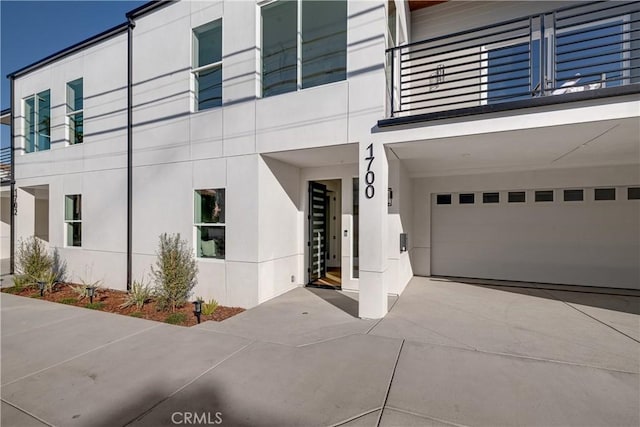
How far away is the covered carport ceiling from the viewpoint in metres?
4.18

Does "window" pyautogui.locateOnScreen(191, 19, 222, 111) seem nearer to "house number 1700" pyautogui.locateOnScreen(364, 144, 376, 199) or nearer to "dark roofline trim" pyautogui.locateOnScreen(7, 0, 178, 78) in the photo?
"dark roofline trim" pyautogui.locateOnScreen(7, 0, 178, 78)

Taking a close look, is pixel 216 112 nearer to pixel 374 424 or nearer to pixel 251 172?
pixel 251 172

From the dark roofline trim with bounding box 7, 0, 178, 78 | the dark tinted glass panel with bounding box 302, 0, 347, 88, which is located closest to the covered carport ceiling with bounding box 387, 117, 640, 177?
the dark tinted glass panel with bounding box 302, 0, 347, 88

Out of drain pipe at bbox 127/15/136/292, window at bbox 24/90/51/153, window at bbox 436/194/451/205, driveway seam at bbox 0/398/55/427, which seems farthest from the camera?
window at bbox 24/90/51/153

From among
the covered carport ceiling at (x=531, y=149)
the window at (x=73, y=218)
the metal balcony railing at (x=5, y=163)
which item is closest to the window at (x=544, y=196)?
the covered carport ceiling at (x=531, y=149)

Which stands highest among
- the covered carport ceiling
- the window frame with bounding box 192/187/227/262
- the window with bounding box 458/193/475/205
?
the covered carport ceiling

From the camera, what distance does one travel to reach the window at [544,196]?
23.1 ft

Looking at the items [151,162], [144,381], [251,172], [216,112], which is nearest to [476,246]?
[251,172]

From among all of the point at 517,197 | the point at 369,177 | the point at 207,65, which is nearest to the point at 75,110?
the point at 207,65

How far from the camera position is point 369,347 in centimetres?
375

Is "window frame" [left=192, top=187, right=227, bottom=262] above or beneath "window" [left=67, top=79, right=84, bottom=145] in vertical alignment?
beneath

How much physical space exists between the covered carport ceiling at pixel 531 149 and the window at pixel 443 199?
34.7 inches

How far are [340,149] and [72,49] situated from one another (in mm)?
8612

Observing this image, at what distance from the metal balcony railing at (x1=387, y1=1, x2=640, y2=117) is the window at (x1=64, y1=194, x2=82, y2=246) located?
8.95 m
